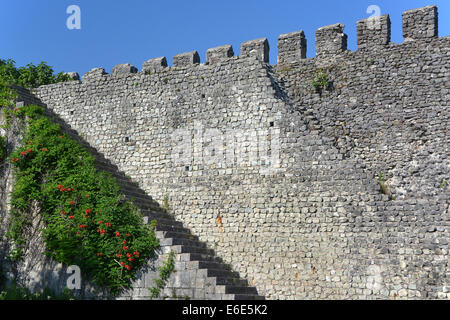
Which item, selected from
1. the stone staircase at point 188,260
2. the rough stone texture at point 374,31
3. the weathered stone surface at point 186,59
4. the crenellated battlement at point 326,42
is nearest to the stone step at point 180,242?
the stone staircase at point 188,260

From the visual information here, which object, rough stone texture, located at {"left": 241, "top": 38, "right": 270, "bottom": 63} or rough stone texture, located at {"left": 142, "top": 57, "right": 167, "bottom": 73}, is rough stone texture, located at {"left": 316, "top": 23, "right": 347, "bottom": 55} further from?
rough stone texture, located at {"left": 142, "top": 57, "right": 167, "bottom": 73}

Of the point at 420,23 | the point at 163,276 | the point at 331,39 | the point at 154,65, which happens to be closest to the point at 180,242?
the point at 163,276

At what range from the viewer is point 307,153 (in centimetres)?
1412

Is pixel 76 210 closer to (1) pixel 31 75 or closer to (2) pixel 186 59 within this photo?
(2) pixel 186 59

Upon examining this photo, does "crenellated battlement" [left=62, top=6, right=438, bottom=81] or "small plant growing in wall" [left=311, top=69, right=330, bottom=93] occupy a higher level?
"crenellated battlement" [left=62, top=6, right=438, bottom=81]

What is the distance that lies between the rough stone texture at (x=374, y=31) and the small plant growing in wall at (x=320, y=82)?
3.49ft

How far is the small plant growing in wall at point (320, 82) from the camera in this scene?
15.3 meters

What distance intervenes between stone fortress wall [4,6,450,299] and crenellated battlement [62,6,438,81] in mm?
32

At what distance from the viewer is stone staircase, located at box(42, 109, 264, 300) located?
12570 millimetres

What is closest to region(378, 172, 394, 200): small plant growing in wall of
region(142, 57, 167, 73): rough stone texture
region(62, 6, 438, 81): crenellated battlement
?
region(62, 6, 438, 81): crenellated battlement

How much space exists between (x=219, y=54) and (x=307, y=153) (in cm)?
379
